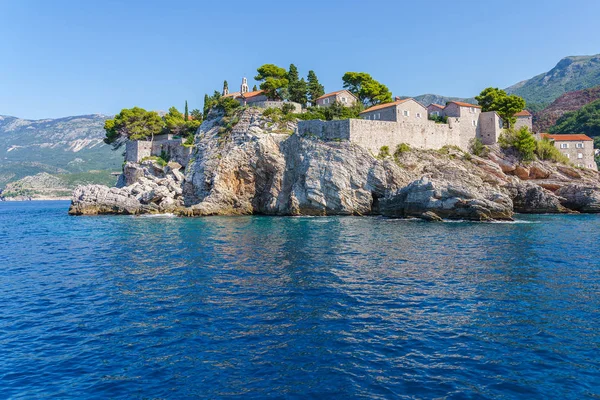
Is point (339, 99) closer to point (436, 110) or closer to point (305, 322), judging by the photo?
point (436, 110)

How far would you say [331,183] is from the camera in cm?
4078

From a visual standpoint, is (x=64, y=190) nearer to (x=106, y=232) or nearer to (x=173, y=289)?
(x=106, y=232)

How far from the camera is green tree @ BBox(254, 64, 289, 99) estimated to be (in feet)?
181

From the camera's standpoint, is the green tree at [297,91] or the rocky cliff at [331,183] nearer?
the rocky cliff at [331,183]

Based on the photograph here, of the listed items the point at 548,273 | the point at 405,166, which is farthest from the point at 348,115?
the point at 548,273

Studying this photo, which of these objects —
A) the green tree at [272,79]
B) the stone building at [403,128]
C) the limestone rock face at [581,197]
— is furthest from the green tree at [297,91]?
the limestone rock face at [581,197]

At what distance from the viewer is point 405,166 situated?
43.2 meters

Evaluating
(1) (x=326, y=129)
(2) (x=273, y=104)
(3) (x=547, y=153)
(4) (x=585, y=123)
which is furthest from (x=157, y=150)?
(4) (x=585, y=123)

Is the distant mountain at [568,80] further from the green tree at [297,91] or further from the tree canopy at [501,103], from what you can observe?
the green tree at [297,91]

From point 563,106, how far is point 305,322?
135446 mm

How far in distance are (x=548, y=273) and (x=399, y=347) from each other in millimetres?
10248

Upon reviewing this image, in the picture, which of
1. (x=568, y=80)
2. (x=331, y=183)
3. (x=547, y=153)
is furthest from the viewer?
(x=568, y=80)

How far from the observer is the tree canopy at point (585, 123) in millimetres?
81688

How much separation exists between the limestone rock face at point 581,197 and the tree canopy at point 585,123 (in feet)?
164
